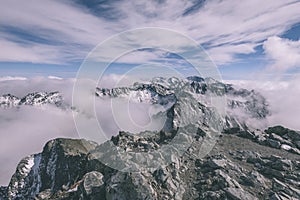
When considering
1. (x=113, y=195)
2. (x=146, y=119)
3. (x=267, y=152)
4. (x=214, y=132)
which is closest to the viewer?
(x=113, y=195)

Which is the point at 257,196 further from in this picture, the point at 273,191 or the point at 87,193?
the point at 87,193

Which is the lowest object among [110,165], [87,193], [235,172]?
[87,193]

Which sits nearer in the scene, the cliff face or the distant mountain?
the cliff face

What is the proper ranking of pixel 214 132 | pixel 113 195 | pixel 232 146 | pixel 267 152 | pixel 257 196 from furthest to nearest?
pixel 214 132
pixel 232 146
pixel 267 152
pixel 113 195
pixel 257 196

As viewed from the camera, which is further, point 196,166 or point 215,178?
point 196,166

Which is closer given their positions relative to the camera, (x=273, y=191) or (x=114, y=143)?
(x=273, y=191)

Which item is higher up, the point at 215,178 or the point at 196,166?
the point at 196,166

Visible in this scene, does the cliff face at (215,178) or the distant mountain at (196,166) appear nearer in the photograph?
the cliff face at (215,178)

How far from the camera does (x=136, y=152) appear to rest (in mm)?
86438

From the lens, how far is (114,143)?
10188 cm

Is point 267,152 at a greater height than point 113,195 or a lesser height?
greater

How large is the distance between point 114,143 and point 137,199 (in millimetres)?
37083

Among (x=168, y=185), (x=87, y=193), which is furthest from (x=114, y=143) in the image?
(x=168, y=185)

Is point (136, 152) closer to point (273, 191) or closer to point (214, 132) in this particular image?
point (214, 132)
